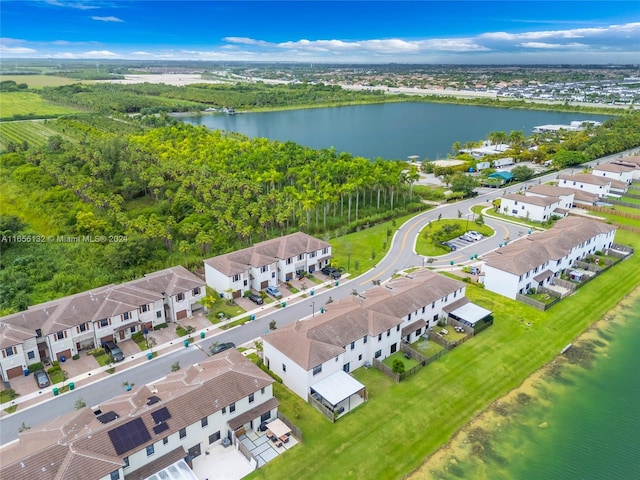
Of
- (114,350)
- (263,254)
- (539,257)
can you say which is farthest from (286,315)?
(539,257)

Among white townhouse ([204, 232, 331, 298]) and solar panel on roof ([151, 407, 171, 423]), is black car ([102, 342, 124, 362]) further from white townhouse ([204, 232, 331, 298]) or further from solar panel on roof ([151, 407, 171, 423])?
solar panel on roof ([151, 407, 171, 423])

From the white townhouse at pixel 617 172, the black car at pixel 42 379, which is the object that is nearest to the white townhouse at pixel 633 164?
the white townhouse at pixel 617 172

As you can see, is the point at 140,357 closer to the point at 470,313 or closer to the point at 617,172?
the point at 470,313

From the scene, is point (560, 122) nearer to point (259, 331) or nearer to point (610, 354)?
point (610, 354)

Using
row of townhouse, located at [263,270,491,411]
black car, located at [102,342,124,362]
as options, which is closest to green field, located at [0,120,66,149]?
black car, located at [102,342,124,362]

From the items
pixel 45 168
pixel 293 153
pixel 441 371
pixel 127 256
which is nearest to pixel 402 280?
pixel 441 371

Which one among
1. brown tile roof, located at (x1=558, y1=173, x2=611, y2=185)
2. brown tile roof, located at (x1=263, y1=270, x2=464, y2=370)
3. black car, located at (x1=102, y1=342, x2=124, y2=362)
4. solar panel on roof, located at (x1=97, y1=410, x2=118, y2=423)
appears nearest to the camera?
solar panel on roof, located at (x1=97, y1=410, x2=118, y2=423)
